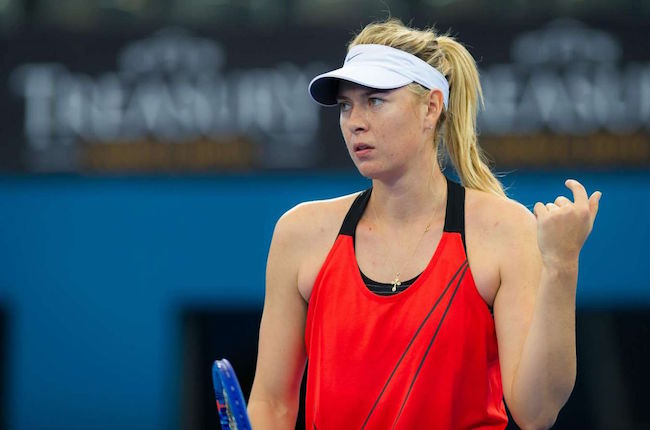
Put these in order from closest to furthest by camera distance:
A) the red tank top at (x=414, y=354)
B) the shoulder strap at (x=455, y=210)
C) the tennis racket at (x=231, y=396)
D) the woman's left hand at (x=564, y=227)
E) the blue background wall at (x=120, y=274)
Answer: the woman's left hand at (x=564, y=227)
the tennis racket at (x=231, y=396)
the red tank top at (x=414, y=354)
the shoulder strap at (x=455, y=210)
the blue background wall at (x=120, y=274)

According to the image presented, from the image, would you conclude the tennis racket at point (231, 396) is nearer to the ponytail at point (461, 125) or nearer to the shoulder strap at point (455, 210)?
the shoulder strap at point (455, 210)

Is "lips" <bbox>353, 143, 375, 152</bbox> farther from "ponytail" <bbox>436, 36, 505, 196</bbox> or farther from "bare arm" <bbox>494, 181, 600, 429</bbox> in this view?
"bare arm" <bbox>494, 181, 600, 429</bbox>

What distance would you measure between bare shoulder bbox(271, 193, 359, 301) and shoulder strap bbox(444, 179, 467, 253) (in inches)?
10.2

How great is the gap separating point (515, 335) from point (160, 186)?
15.3ft

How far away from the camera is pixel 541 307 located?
233 cm

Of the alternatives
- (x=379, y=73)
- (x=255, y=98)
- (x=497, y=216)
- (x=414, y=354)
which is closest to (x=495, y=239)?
(x=497, y=216)

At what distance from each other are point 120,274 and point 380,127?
4.69 m

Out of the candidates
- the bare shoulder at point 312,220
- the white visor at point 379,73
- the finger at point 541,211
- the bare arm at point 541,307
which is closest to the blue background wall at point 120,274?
the bare shoulder at point 312,220

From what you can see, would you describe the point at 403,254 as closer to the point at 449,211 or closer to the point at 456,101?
the point at 449,211

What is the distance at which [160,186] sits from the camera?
6.88 metres

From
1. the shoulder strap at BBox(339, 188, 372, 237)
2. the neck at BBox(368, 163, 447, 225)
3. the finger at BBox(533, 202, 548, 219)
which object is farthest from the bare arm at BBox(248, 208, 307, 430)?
the finger at BBox(533, 202, 548, 219)

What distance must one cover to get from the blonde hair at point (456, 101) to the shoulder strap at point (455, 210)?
2.1 inches

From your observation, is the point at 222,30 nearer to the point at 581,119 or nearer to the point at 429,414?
the point at 581,119

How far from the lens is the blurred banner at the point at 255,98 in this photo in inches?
257
